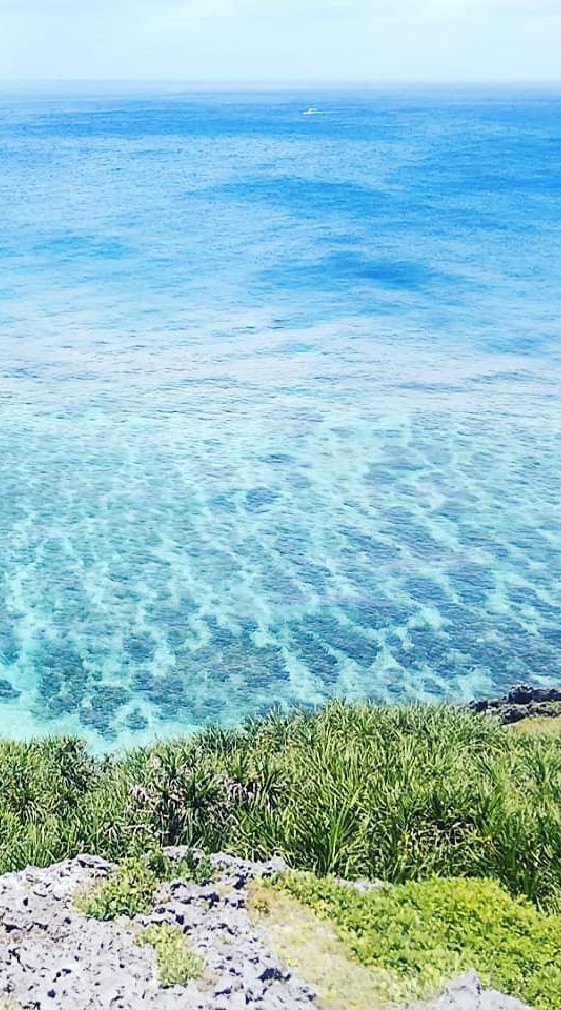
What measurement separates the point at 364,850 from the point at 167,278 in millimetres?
51533

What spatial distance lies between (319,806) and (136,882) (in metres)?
2.21

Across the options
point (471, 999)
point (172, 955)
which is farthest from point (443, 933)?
point (172, 955)

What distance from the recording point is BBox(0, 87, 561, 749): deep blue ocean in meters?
21.6

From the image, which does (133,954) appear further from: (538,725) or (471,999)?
(538,725)

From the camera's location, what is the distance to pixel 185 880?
10.5m

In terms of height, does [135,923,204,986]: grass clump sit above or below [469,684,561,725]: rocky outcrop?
above

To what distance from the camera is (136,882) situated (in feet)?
34.1

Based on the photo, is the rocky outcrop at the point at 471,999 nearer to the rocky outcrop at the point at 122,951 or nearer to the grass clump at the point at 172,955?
the rocky outcrop at the point at 122,951

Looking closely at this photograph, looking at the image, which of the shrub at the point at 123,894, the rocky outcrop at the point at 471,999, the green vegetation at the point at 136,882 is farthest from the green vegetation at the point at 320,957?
the shrub at the point at 123,894

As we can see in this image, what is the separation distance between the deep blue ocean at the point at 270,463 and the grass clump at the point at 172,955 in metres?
9.61

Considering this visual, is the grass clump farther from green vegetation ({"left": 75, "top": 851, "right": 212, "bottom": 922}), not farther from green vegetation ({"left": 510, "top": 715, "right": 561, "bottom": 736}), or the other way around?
green vegetation ({"left": 510, "top": 715, "right": 561, "bottom": 736})

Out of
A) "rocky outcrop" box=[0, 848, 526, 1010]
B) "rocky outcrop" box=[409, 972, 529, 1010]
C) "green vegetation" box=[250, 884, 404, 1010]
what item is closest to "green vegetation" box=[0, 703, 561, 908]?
"rocky outcrop" box=[0, 848, 526, 1010]

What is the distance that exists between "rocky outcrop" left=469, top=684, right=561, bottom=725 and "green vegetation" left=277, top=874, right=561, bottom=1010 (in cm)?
736

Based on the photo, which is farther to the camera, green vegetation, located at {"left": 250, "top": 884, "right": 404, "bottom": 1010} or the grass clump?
the grass clump
